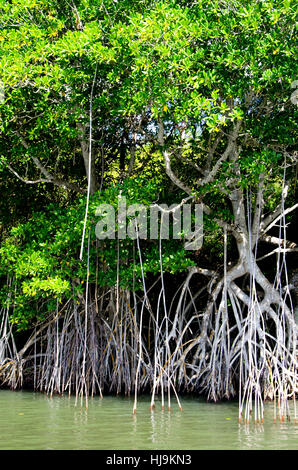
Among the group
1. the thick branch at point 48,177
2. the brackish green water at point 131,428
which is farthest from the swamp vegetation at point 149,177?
the brackish green water at point 131,428

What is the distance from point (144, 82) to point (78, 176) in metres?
2.92

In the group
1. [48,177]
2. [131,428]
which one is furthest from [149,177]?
[131,428]

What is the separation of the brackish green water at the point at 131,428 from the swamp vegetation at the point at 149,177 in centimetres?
23

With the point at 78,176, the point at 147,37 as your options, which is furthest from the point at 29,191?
the point at 147,37

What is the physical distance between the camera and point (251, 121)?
21.1 ft

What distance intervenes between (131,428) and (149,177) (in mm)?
4090

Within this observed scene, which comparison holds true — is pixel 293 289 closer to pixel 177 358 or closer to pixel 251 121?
pixel 177 358

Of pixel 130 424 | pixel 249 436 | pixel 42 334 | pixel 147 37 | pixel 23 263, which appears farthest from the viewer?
pixel 42 334

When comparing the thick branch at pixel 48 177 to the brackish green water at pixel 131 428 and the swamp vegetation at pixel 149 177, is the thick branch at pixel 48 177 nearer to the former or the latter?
the swamp vegetation at pixel 149 177

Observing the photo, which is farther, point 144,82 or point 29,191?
point 29,191

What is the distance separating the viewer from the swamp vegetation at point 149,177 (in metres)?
5.96

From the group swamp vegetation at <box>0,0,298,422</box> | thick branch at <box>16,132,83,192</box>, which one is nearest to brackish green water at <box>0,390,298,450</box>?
swamp vegetation at <box>0,0,298,422</box>

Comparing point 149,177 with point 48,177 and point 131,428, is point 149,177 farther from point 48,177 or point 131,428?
point 131,428

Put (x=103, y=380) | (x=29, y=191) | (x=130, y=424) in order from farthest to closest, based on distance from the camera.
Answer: (x=29, y=191) < (x=103, y=380) < (x=130, y=424)
